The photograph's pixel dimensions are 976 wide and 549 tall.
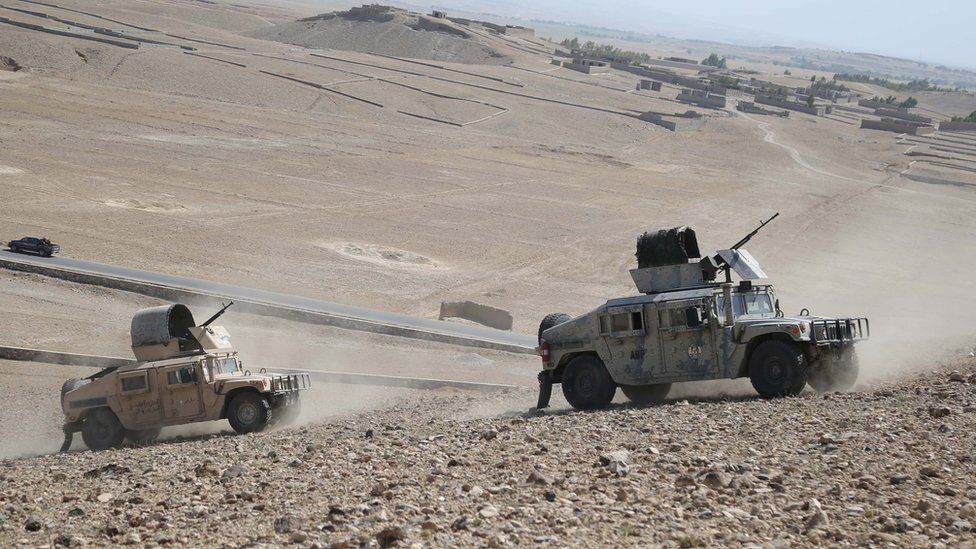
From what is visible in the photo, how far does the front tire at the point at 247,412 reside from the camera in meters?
18.8

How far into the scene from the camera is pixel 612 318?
18000mm

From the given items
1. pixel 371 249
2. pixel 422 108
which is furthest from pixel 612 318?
pixel 422 108

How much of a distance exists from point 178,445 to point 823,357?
34.4ft

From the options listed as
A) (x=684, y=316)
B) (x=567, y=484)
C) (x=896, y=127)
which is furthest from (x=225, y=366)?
(x=896, y=127)

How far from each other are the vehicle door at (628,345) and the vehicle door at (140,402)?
8164 millimetres

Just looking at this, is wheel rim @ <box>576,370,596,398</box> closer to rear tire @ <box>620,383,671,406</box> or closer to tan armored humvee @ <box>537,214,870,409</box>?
tan armored humvee @ <box>537,214,870,409</box>

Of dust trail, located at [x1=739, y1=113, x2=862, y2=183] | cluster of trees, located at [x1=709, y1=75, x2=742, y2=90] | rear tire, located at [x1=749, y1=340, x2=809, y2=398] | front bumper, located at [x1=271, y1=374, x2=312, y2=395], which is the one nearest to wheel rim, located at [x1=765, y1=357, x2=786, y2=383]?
rear tire, located at [x1=749, y1=340, x2=809, y2=398]

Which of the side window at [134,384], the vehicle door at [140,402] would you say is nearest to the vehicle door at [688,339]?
the vehicle door at [140,402]

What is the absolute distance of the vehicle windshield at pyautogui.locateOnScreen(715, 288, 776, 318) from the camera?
56.3 feet

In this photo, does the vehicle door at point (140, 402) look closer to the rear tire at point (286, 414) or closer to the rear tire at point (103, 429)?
the rear tire at point (103, 429)

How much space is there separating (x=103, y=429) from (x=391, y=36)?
391 feet

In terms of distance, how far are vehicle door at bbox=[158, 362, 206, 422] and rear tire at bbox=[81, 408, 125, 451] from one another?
0.94 metres

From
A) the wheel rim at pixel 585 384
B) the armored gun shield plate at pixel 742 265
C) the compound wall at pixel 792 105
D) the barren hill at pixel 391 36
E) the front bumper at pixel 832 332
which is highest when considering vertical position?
the barren hill at pixel 391 36

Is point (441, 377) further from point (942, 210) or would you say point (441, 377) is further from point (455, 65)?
point (455, 65)
